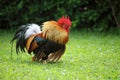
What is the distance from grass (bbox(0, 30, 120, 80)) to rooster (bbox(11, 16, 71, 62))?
0.29 metres

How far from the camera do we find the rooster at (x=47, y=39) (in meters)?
10.1

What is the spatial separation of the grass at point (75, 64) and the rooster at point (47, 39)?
0.95 ft

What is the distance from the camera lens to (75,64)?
10.5 m

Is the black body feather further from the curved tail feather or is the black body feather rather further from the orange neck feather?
the curved tail feather

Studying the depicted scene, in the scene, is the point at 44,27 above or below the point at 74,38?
above

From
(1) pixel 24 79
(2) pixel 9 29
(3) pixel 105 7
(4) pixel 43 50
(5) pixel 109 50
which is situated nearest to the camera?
(1) pixel 24 79

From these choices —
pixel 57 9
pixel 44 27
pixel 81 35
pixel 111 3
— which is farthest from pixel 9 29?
pixel 44 27

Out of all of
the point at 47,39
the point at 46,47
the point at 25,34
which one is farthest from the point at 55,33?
the point at 25,34

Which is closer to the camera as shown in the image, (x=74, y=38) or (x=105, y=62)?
(x=105, y=62)

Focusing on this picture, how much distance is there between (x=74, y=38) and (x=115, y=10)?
8.26ft

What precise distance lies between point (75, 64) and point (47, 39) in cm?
110

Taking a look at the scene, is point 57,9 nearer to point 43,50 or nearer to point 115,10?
point 115,10

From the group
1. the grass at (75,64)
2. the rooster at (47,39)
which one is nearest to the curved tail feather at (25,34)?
the rooster at (47,39)

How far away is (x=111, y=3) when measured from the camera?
55.3 ft
